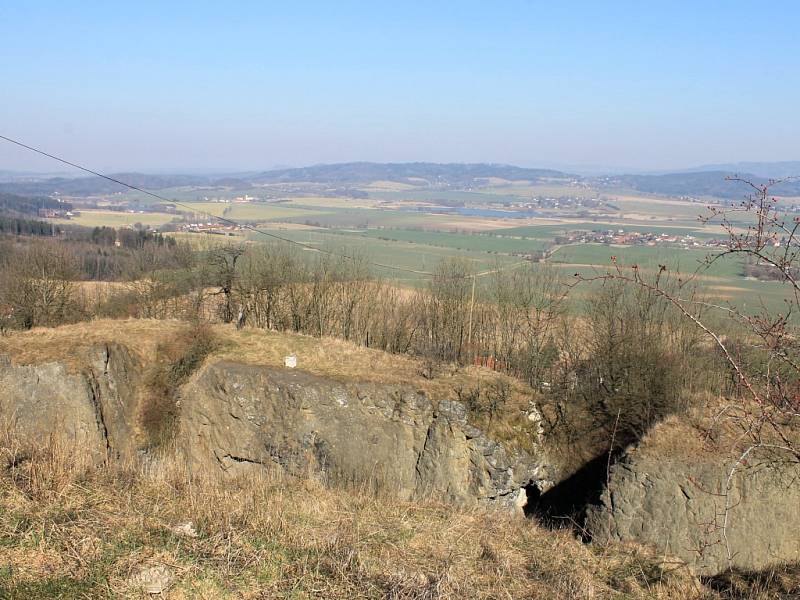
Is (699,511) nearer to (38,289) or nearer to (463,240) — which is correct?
(38,289)

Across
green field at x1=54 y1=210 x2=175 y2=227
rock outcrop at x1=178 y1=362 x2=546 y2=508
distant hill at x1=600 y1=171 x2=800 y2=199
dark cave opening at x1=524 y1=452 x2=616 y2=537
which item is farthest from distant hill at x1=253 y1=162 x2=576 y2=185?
dark cave opening at x1=524 y1=452 x2=616 y2=537

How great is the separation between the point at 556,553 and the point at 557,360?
1538 cm

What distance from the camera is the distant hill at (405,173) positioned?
148 meters

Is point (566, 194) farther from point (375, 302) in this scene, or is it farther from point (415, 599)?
point (415, 599)

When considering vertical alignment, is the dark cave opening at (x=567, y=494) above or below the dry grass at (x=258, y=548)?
below

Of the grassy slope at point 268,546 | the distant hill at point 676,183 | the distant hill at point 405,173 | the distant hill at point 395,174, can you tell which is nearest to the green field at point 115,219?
the grassy slope at point 268,546

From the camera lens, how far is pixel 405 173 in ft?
518

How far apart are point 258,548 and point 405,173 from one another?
155040 mm

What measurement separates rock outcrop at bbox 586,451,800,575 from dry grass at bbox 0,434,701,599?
4.07m

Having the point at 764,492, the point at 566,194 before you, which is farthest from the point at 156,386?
the point at 566,194

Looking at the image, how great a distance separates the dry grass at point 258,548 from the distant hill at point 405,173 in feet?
449

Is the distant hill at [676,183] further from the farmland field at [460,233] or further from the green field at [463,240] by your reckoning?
the green field at [463,240]

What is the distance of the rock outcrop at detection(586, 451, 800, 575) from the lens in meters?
12.6

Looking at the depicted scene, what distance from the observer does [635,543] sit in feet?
42.0
